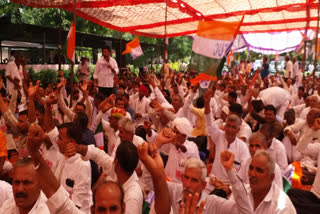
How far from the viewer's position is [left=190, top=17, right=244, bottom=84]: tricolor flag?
5379mm

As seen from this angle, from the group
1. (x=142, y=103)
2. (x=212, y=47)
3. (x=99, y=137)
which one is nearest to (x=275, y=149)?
(x=212, y=47)

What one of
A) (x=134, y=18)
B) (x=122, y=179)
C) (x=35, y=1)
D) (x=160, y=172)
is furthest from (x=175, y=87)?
(x=160, y=172)

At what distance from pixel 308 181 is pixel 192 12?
9873 mm

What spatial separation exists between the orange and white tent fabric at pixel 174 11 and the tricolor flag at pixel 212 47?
4407 millimetres

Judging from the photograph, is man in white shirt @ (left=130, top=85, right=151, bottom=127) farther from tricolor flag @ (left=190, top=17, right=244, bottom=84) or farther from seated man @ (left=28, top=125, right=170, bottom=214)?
seated man @ (left=28, top=125, right=170, bottom=214)

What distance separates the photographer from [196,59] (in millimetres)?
5547

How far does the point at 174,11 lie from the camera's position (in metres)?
13.6

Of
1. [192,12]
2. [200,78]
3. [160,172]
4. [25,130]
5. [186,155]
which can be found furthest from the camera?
[192,12]

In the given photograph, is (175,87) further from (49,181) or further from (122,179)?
(49,181)

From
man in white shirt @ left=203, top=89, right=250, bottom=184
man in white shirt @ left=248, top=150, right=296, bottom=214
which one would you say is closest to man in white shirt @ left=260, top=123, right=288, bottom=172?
man in white shirt @ left=203, top=89, right=250, bottom=184

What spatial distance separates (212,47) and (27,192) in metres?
3.79

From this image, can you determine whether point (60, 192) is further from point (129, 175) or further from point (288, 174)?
point (288, 174)

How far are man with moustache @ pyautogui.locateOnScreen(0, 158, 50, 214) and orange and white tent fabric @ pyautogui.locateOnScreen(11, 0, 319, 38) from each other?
7363mm

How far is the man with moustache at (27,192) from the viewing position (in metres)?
2.34
